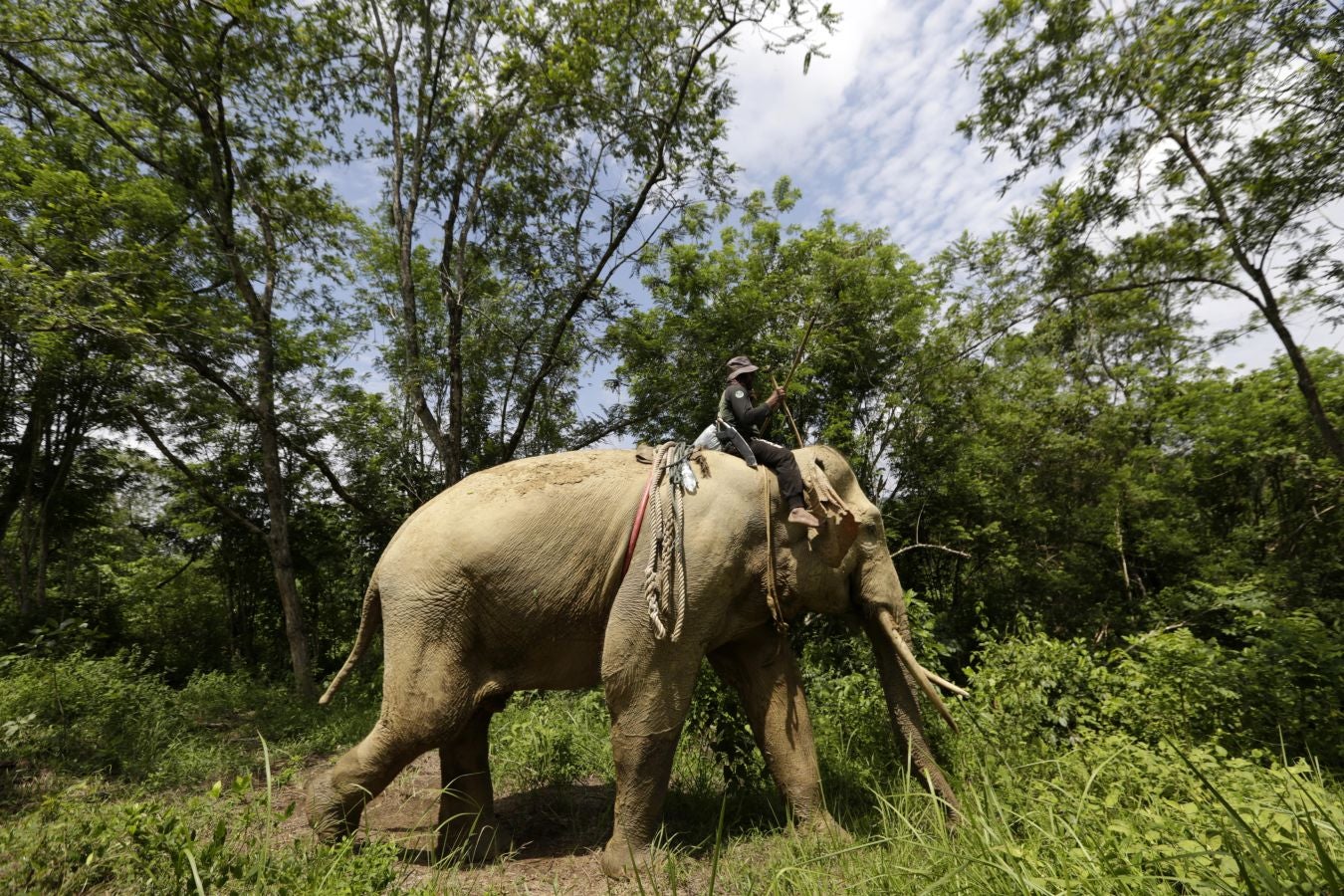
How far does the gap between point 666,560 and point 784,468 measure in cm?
97

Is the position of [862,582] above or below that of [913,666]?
above

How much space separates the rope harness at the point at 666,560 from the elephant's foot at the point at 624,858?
114 centimetres

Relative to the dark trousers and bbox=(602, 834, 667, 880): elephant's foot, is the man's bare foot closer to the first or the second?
the dark trousers

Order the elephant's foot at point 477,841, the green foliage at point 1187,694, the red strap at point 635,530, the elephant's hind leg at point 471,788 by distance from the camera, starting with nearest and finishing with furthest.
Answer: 1. the red strap at point 635,530
2. the elephant's foot at point 477,841
3. the elephant's hind leg at point 471,788
4. the green foliage at point 1187,694

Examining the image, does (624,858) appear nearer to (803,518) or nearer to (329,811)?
(329,811)

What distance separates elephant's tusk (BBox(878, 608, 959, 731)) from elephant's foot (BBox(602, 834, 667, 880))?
1.75m

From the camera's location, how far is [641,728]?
10.7 ft

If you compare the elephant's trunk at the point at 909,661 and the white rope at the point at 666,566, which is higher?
the white rope at the point at 666,566

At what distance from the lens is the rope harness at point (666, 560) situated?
3.25 m

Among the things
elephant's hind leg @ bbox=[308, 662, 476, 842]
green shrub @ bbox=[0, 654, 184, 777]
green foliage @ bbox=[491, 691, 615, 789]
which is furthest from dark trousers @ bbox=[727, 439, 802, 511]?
green shrub @ bbox=[0, 654, 184, 777]

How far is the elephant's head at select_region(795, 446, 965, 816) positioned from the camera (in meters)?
3.65

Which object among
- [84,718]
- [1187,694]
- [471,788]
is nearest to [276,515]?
[84,718]

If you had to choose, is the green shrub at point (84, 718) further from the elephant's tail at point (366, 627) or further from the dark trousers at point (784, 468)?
the dark trousers at point (784, 468)

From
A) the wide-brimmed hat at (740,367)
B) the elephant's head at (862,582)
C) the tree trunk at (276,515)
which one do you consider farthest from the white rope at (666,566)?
the tree trunk at (276,515)
